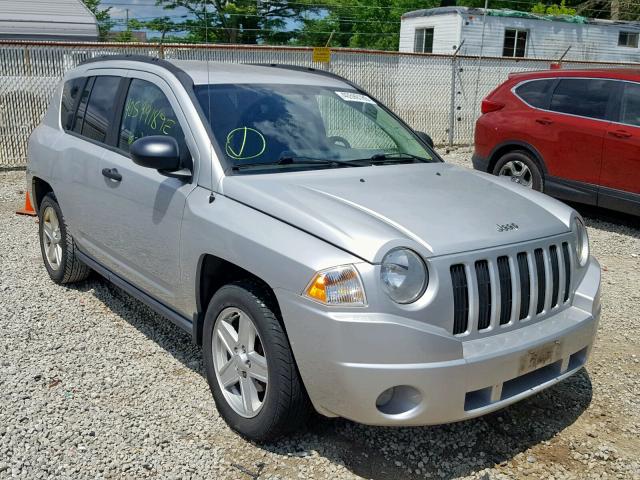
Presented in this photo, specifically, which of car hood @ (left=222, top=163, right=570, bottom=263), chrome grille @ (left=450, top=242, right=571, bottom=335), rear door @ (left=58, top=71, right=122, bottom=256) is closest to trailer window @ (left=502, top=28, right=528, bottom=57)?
rear door @ (left=58, top=71, right=122, bottom=256)

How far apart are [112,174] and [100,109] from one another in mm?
735

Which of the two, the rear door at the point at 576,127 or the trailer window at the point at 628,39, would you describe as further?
the trailer window at the point at 628,39

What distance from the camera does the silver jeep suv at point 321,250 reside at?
9.39 feet

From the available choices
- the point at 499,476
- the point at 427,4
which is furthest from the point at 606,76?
the point at 427,4

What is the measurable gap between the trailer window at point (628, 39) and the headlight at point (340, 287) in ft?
86.4

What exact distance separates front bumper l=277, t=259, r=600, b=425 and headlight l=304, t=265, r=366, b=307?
0.05 m

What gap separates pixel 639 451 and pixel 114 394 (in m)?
2.84

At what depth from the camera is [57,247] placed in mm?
5625

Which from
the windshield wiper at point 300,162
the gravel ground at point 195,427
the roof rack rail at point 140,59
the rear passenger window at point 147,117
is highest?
the roof rack rail at point 140,59

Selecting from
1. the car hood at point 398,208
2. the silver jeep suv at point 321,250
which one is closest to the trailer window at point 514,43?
the silver jeep suv at point 321,250

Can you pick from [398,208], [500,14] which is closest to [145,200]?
[398,208]

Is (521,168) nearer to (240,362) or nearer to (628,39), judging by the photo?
(240,362)

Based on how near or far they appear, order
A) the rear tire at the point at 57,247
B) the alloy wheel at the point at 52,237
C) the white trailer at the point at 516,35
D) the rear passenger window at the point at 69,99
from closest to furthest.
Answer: the rear passenger window at the point at 69,99 → the rear tire at the point at 57,247 → the alloy wheel at the point at 52,237 → the white trailer at the point at 516,35

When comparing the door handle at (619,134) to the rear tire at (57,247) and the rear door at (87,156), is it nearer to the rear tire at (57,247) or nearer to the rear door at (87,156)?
the rear door at (87,156)
